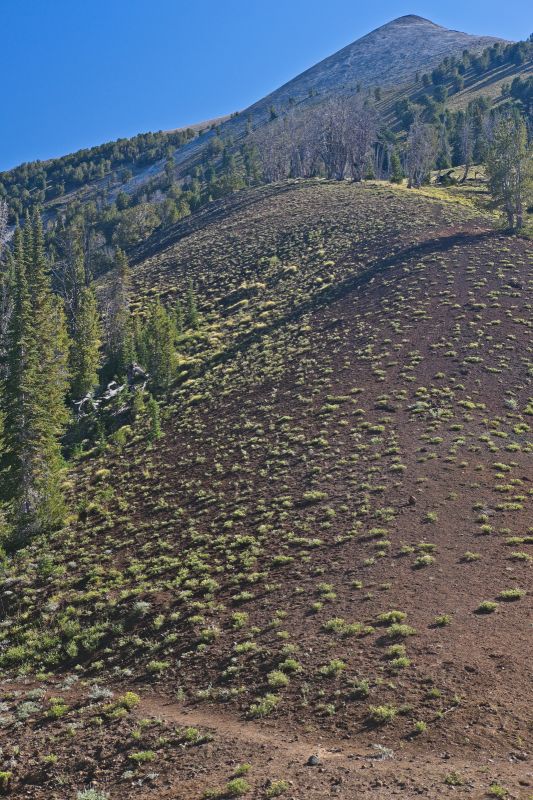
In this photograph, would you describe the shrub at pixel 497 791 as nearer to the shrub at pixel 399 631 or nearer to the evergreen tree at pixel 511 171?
the shrub at pixel 399 631

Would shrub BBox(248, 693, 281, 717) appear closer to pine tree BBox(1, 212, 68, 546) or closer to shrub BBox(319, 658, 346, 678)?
shrub BBox(319, 658, 346, 678)

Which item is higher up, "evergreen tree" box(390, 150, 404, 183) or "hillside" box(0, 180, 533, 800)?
"evergreen tree" box(390, 150, 404, 183)

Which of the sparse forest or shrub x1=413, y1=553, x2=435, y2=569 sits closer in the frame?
the sparse forest

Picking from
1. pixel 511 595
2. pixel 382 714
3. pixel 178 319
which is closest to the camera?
pixel 382 714

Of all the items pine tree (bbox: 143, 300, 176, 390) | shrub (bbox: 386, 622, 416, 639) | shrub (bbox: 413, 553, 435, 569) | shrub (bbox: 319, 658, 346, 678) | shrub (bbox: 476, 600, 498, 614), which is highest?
pine tree (bbox: 143, 300, 176, 390)

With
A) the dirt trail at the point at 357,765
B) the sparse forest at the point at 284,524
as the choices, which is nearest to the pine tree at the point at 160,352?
the sparse forest at the point at 284,524

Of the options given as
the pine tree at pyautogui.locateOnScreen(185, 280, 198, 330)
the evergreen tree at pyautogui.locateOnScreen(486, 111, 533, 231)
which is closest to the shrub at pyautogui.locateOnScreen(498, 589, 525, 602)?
the pine tree at pyautogui.locateOnScreen(185, 280, 198, 330)

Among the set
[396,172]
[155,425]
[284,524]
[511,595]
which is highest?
[396,172]

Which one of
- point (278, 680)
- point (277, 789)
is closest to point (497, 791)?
point (277, 789)

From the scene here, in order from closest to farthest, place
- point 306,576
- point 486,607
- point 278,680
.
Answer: point 278,680, point 486,607, point 306,576

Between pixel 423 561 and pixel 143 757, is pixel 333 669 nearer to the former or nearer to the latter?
pixel 143 757

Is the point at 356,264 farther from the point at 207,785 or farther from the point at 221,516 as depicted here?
the point at 207,785
